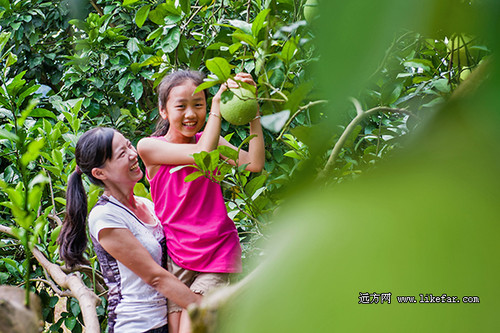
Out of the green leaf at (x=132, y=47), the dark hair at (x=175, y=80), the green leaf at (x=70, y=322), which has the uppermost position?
the green leaf at (x=132, y=47)

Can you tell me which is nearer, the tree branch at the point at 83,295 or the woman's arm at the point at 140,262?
the tree branch at the point at 83,295

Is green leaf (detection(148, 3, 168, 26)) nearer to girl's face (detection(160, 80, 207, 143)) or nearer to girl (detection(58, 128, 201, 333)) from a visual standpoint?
girl's face (detection(160, 80, 207, 143))

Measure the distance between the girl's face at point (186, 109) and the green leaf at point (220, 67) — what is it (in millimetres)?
519

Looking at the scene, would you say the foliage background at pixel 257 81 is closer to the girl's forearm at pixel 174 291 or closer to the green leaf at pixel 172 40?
the green leaf at pixel 172 40

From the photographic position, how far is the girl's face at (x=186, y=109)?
1056mm

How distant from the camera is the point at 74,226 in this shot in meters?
1.13

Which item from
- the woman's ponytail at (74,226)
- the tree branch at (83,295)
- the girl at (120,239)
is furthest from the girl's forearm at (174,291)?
the woman's ponytail at (74,226)

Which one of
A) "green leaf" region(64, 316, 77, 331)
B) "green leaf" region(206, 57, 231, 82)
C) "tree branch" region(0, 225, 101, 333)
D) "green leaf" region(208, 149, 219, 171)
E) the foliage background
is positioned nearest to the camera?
the foliage background

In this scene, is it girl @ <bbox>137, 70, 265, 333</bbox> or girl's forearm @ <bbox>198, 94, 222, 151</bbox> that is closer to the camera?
girl's forearm @ <bbox>198, 94, 222, 151</bbox>

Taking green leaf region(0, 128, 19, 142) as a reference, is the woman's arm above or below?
below

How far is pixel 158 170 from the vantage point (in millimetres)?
1128

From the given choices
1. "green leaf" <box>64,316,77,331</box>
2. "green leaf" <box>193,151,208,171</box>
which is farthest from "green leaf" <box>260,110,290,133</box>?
"green leaf" <box>64,316,77,331</box>

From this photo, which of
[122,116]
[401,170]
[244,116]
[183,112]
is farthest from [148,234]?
[401,170]

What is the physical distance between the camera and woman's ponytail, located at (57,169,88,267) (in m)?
1.14
